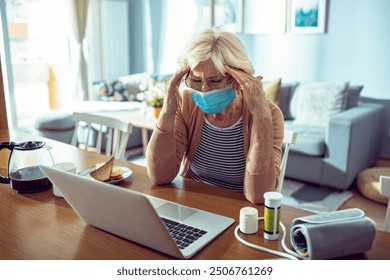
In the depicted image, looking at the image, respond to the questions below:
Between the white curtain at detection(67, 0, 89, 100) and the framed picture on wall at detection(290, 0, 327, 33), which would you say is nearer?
the framed picture on wall at detection(290, 0, 327, 33)

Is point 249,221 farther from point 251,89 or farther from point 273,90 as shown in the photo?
point 273,90

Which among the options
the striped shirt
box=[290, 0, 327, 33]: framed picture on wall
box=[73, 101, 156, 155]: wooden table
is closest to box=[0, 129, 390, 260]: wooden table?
the striped shirt

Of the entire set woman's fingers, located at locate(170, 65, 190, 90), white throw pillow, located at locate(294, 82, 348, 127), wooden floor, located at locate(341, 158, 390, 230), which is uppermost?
woman's fingers, located at locate(170, 65, 190, 90)

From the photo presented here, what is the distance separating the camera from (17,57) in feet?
15.8

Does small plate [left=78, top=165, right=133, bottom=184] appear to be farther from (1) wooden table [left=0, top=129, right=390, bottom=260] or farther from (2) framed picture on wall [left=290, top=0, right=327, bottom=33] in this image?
(2) framed picture on wall [left=290, top=0, right=327, bottom=33]

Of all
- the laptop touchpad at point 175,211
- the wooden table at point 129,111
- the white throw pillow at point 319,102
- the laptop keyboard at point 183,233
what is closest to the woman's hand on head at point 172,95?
the laptop touchpad at point 175,211

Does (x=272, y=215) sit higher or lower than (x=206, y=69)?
lower

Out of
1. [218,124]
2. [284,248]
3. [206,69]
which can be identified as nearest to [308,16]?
Result: [218,124]

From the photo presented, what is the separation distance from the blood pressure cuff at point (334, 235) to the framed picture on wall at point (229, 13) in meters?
3.59

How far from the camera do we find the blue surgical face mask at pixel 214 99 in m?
1.34

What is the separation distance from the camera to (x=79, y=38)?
470cm

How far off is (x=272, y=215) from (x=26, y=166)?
81 centimetres

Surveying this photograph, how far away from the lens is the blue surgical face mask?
4.39 ft

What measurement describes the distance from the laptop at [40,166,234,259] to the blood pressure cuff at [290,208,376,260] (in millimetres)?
214
